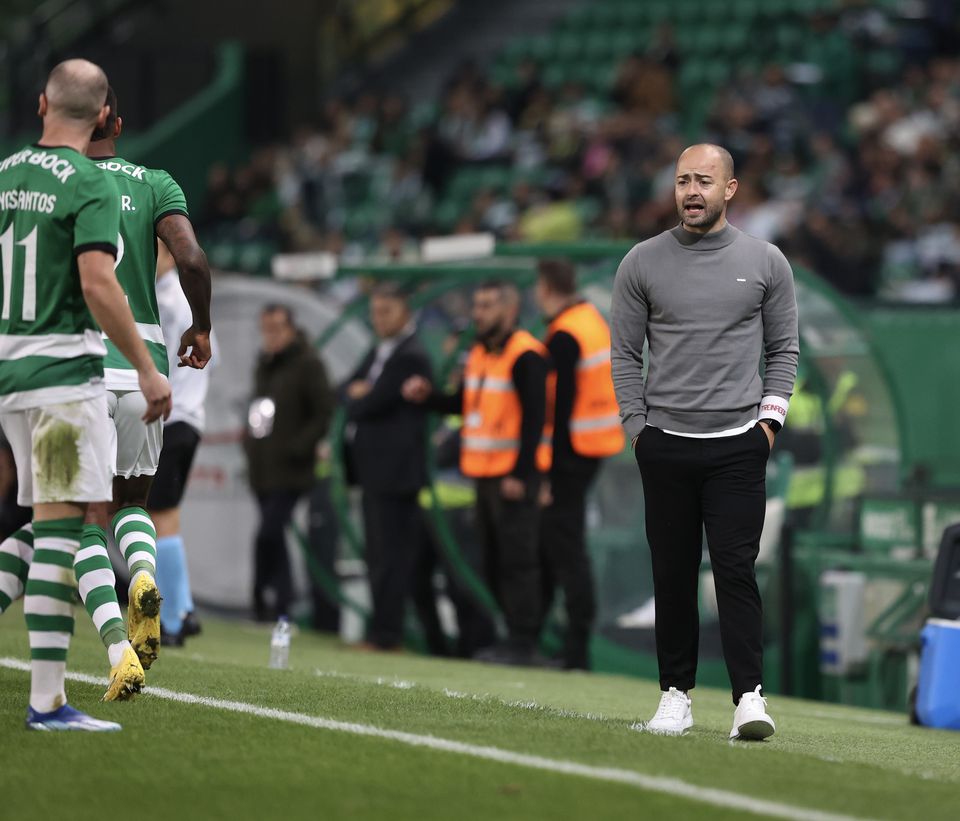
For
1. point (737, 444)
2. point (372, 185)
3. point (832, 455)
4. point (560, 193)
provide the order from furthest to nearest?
point (372, 185)
point (560, 193)
point (832, 455)
point (737, 444)

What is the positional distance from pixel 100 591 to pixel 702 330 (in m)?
2.28

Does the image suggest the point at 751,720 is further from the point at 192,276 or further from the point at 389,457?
the point at 389,457

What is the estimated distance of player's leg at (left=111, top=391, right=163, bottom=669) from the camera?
6.62m

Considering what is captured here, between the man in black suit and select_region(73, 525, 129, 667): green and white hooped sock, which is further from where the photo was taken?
the man in black suit

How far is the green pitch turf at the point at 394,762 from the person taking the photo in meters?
4.89

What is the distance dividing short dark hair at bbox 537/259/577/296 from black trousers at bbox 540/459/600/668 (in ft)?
3.27

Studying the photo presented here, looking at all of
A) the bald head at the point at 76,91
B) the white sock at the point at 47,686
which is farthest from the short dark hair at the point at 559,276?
the white sock at the point at 47,686

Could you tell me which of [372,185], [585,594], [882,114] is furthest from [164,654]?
[372,185]

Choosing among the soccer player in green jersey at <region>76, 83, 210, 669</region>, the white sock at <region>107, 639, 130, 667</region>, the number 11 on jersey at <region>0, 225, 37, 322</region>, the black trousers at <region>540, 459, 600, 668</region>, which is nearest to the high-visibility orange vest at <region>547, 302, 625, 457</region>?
the black trousers at <region>540, 459, 600, 668</region>

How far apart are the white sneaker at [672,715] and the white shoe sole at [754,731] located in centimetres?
19

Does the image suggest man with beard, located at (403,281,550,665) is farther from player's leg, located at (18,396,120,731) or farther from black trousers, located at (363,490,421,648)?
player's leg, located at (18,396,120,731)

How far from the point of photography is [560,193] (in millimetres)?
18844

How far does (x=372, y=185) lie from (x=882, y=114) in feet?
22.0

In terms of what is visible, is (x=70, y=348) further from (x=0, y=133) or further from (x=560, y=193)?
(x=0, y=133)
